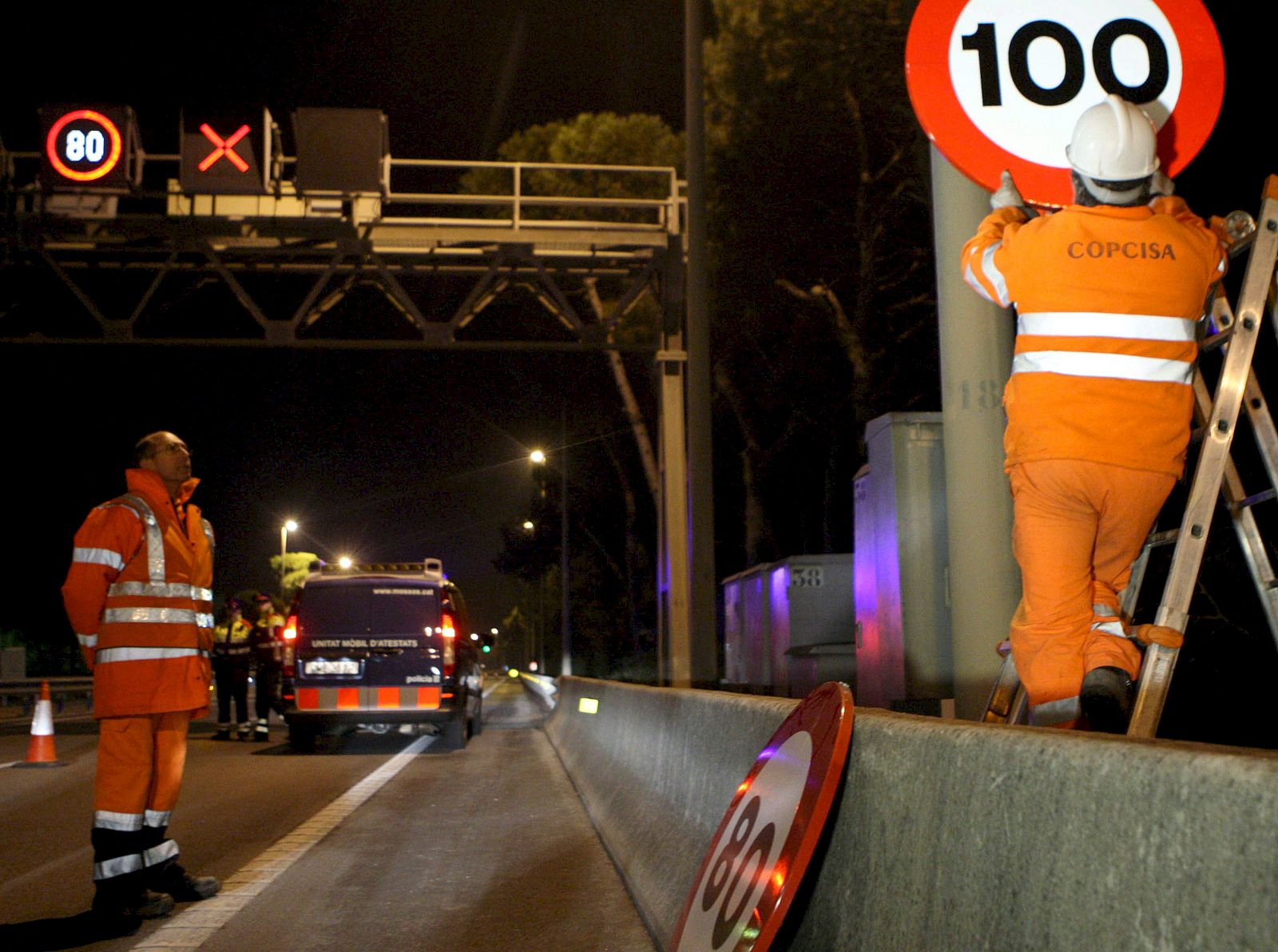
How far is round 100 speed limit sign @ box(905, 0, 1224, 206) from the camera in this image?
4.21 meters

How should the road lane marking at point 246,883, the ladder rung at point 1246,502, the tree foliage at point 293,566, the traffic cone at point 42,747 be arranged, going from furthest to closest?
the tree foliage at point 293,566 < the traffic cone at point 42,747 < the road lane marking at point 246,883 < the ladder rung at point 1246,502

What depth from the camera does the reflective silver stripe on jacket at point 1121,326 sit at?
3684 millimetres

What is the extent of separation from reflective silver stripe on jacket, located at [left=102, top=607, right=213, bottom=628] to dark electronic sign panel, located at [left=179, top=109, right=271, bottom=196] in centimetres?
1692

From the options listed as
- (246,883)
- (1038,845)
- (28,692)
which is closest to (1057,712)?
(1038,845)

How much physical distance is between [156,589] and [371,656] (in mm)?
9534

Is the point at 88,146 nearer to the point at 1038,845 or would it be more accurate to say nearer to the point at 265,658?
the point at 265,658

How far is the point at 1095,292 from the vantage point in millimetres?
3699

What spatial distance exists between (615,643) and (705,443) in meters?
49.7

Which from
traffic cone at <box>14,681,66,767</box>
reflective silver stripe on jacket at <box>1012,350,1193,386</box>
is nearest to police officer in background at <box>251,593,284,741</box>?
traffic cone at <box>14,681,66,767</box>

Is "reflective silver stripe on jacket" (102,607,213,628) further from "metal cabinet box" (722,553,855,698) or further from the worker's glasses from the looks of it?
"metal cabinet box" (722,553,855,698)

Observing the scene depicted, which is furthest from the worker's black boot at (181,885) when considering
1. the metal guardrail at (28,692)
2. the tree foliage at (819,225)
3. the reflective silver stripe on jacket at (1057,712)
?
the metal guardrail at (28,692)

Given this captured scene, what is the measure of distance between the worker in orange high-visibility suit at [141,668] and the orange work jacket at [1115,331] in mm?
3998

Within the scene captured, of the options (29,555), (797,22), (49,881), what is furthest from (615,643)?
(49,881)

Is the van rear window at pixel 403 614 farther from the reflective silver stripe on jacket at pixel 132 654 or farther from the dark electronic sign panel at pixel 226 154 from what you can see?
the reflective silver stripe on jacket at pixel 132 654
